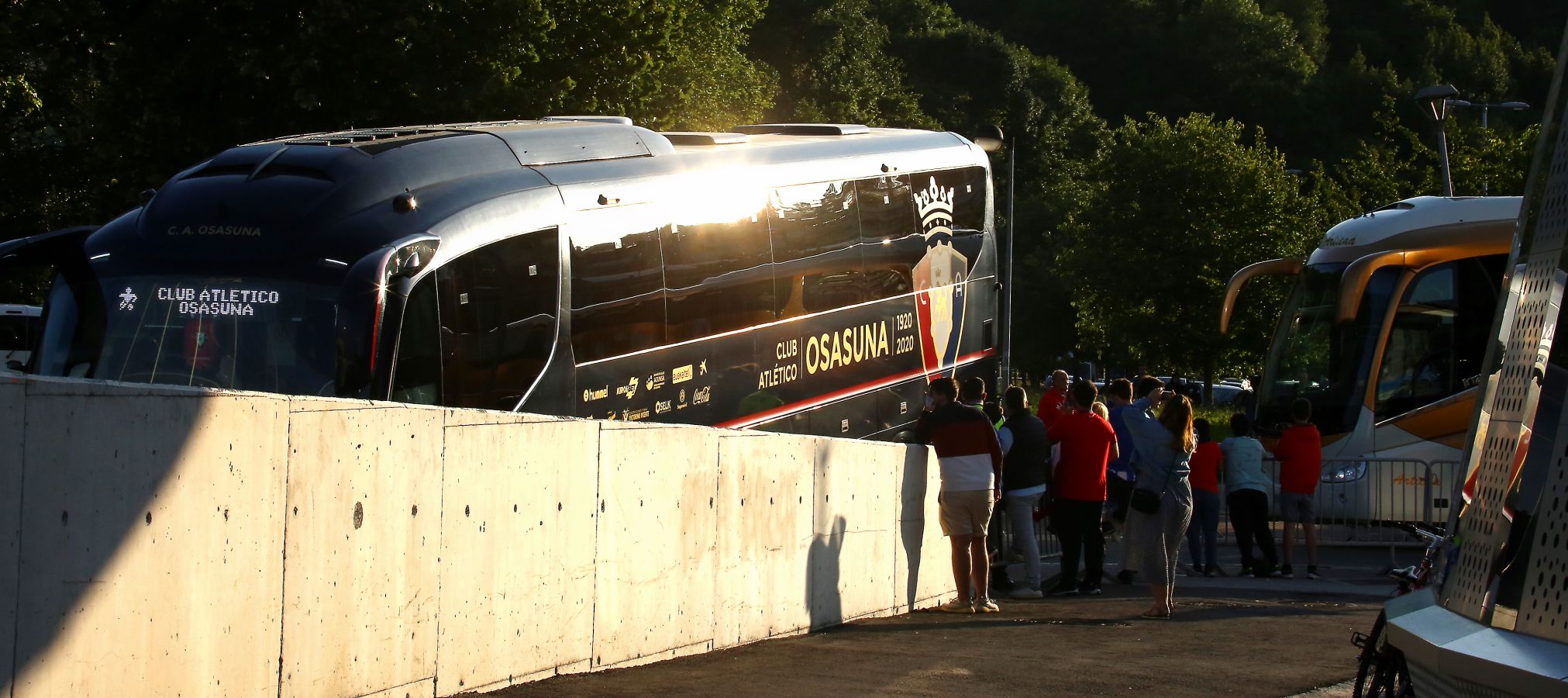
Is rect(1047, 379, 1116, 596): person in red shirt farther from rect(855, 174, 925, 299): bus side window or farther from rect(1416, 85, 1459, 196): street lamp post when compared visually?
rect(1416, 85, 1459, 196): street lamp post

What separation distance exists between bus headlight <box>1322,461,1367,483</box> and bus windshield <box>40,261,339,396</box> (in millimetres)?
11817

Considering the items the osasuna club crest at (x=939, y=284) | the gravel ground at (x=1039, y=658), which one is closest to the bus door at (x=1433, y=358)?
the osasuna club crest at (x=939, y=284)

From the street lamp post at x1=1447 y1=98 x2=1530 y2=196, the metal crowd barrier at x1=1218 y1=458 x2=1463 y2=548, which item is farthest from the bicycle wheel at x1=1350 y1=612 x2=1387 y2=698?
the street lamp post at x1=1447 y1=98 x2=1530 y2=196

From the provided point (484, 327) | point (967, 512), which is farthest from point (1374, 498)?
point (484, 327)

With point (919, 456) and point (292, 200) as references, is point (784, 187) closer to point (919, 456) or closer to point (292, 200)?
point (919, 456)

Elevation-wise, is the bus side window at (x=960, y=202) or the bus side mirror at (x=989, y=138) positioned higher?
the bus side mirror at (x=989, y=138)

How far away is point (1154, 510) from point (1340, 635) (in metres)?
1.45

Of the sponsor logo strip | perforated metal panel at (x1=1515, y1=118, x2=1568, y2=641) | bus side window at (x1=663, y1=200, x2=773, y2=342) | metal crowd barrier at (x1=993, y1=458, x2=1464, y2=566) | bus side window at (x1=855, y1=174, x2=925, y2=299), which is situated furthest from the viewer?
metal crowd barrier at (x1=993, y1=458, x2=1464, y2=566)

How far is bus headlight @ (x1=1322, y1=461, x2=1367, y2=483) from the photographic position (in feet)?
62.7

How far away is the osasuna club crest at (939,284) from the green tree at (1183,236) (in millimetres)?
30603

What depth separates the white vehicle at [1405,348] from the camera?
19.2 metres

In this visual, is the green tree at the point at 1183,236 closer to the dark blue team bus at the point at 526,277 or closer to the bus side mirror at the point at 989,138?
the bus side mirror at the point at 989,138

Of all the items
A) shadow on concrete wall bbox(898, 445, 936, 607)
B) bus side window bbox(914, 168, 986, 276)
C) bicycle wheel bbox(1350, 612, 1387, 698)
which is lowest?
shadow on concrete wall bbox(898, 445, 936, 607)

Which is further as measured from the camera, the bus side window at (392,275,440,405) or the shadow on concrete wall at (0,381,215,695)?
the bus side window at (392,275,440,405)
